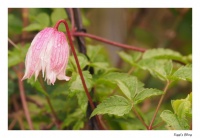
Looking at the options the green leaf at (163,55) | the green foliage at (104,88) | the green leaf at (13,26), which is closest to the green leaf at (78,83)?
the green foliage at (104,88)

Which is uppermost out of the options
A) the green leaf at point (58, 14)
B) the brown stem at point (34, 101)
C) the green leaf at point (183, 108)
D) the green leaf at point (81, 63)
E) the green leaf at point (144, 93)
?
the green leaf at point (58, 14)

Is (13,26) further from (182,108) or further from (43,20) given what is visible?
(182,108)

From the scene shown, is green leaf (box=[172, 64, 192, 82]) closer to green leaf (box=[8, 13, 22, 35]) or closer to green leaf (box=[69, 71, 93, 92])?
green leaf (box=[69, 71, 93, 92])

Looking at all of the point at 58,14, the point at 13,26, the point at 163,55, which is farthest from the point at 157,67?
the point at 13,26

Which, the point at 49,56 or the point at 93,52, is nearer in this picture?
the point at 49,56

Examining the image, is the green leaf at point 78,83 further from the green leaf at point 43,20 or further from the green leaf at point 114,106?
the green leaf at point 43,20

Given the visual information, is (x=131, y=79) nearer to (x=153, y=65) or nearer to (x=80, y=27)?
(x=153, y=65)
